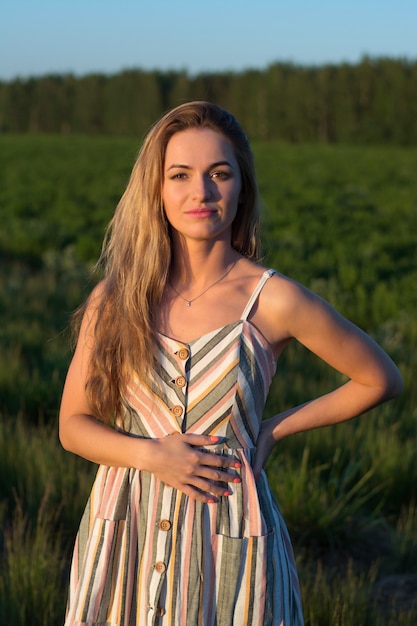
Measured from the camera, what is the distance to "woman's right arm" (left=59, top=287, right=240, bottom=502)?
70.3 inches

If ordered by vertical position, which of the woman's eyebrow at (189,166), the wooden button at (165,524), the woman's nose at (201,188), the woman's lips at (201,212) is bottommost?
the wooden button at (165,524)

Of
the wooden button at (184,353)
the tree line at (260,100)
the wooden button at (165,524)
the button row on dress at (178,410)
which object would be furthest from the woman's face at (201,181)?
the tree line at (260,100)

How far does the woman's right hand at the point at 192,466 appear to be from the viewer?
1782 millimetres

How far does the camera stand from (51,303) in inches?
309

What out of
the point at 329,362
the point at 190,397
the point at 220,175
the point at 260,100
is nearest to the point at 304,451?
the point at 329,362

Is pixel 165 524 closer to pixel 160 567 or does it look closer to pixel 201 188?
pixel 160 567

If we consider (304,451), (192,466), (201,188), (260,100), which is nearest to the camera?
(192,466)

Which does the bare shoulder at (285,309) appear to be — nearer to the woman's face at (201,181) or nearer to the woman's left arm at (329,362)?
the woman's left arm at (329,362)

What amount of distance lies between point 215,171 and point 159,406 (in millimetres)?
560

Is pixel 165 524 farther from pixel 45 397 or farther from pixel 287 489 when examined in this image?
pixel 45 397

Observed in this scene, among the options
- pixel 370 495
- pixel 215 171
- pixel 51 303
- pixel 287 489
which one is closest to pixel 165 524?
pixel 215 171

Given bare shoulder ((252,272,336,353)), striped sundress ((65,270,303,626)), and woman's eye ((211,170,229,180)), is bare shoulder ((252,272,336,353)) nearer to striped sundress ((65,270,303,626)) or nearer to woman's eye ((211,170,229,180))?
striped sundress ((65,270,303,626))

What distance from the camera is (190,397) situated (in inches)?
73.7

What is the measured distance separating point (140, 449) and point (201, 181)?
0.62 metres
